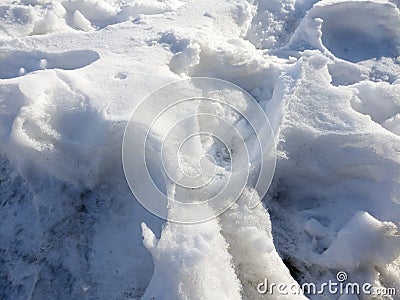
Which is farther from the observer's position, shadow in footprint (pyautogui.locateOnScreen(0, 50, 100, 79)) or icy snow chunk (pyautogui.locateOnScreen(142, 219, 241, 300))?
shadow in footprint (pyautogui.locateOnScreen(0, 50, 100, 79))

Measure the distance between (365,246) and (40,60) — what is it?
8.64 feet

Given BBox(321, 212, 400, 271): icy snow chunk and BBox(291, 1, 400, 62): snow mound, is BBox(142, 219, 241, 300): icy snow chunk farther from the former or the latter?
BBox(291, 1, 400, 62): snow mound

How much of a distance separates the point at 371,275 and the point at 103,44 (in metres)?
2.58

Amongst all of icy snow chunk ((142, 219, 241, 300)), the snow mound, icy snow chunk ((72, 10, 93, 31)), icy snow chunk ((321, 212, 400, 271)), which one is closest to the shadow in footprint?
icy snow chunk ((72, 10, 93, 31))

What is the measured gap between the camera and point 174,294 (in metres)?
2.13

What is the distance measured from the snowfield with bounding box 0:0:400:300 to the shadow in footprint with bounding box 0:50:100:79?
11 mm

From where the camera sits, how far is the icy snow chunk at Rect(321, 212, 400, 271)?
2.55 metres

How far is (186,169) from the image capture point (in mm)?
2711

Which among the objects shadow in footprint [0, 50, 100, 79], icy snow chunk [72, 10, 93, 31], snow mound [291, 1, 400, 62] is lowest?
icy snow chunk [72, 10, 93, 31]

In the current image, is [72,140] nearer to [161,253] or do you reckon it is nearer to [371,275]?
[161,253]

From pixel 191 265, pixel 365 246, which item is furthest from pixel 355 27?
pixel 191 265

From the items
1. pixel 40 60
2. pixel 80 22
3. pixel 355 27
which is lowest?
pixel 80 22

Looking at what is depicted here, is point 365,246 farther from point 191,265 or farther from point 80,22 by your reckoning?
point 80,22

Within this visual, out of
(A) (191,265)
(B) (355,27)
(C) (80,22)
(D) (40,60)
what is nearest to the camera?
(A) (191,265)
